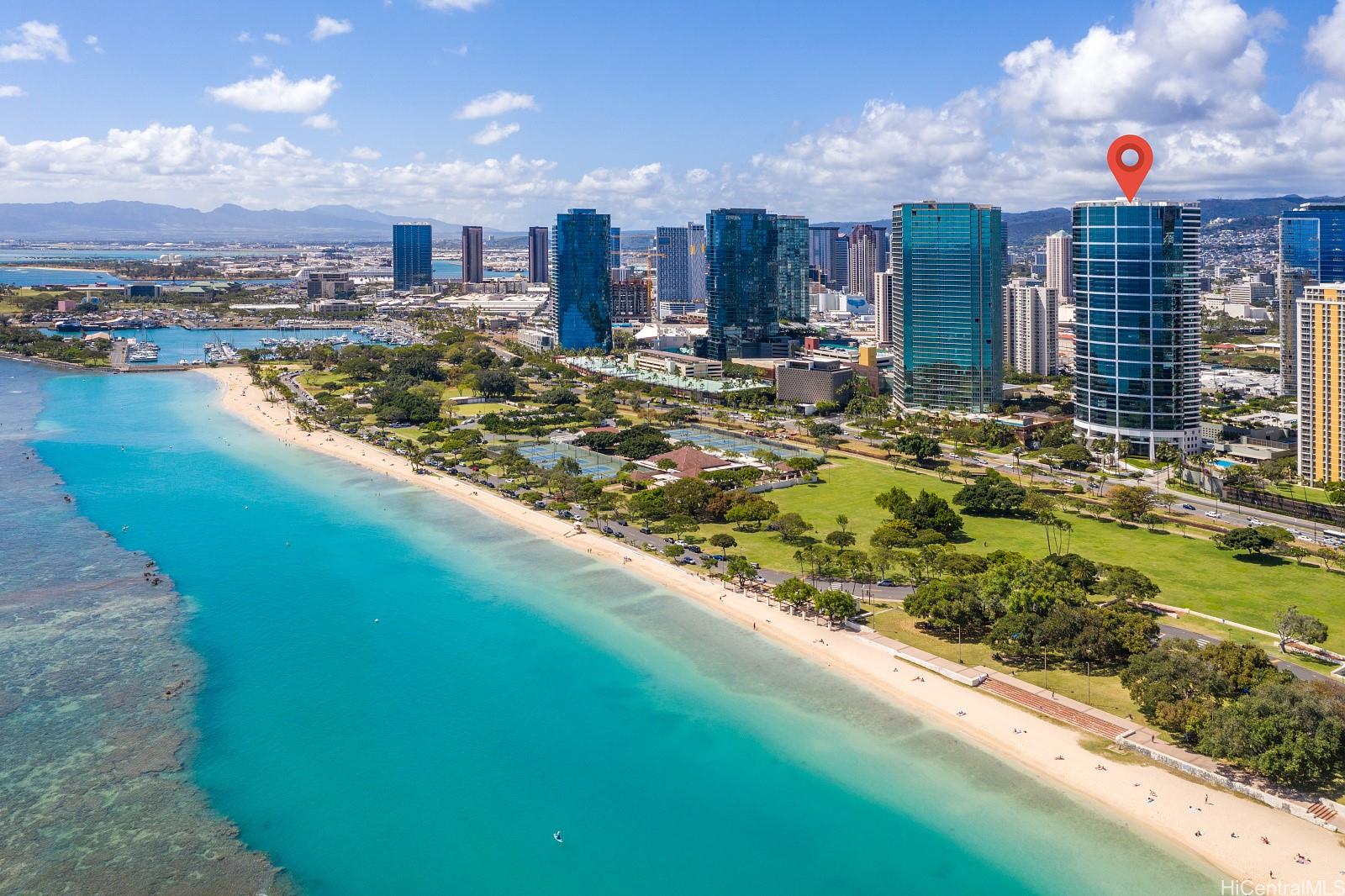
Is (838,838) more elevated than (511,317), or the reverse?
(511,317)

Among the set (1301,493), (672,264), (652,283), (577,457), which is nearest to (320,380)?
(577,457)

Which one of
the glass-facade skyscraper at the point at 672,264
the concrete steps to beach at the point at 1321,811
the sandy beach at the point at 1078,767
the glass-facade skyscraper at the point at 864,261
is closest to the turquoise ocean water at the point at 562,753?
the sandy beach at the point at 1078,767

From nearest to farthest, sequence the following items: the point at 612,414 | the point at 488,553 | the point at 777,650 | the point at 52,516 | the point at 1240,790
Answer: the point at 1240,790, the point at 777,650, the point at 488,553, the point at 52,516, the point at 612,414

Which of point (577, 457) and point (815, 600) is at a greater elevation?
point (577, 457)

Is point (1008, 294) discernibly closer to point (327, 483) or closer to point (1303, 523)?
point (1303, 523)

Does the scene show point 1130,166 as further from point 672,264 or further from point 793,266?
point 672,264

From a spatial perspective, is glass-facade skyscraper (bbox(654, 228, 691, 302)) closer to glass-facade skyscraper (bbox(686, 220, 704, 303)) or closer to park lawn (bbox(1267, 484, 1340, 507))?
glass-facade skyscraper (bbox(686, 220, 704, 303))

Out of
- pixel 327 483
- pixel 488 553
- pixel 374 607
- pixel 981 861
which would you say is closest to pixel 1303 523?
pixel 981 861
